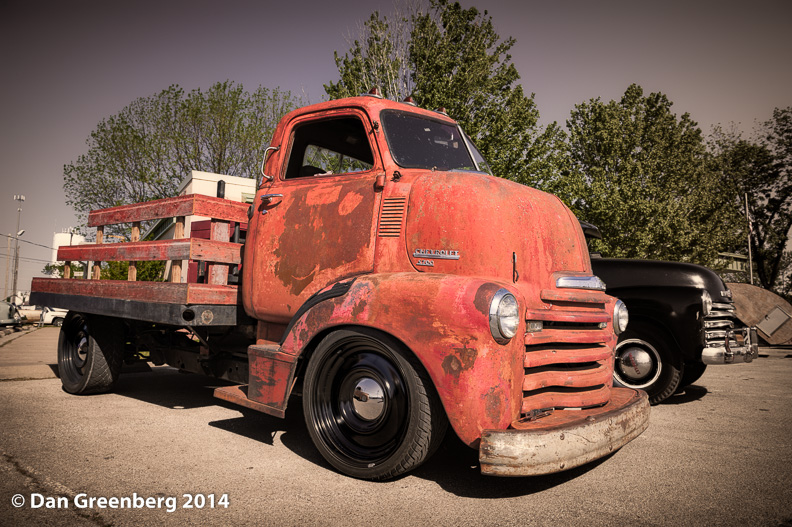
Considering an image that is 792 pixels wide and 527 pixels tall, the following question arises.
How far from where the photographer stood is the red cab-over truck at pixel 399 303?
2.75 meters

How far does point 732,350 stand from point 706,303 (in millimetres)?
550

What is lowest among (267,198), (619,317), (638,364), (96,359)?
(96,359)

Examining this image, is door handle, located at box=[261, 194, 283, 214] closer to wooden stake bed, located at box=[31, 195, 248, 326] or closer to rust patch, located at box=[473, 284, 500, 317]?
wooden stake bed, located at box=[31, 195, 248, 326]

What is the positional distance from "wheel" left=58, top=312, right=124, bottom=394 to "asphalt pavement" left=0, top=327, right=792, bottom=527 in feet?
1.43

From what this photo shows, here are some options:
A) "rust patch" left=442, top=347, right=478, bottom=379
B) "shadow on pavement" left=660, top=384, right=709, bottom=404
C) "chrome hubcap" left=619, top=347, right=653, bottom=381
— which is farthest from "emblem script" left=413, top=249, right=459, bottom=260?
"shadow on pavement" left=660, top=384, right=709, bottom=404

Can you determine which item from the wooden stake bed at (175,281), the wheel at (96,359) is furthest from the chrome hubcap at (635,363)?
the wheel at (96,359)

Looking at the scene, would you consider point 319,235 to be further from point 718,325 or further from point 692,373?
point 692,373

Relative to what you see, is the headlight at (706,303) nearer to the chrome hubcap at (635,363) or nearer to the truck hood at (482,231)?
the chrome hubcap at (635,363)

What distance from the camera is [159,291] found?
4309mm

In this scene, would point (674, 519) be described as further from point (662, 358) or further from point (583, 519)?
point (662, 358)

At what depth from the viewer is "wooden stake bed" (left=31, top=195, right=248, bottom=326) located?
4.11 metres

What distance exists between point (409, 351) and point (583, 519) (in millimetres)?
1180

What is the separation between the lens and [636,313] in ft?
18.7

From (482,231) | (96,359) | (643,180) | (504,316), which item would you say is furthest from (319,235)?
(643,180)
